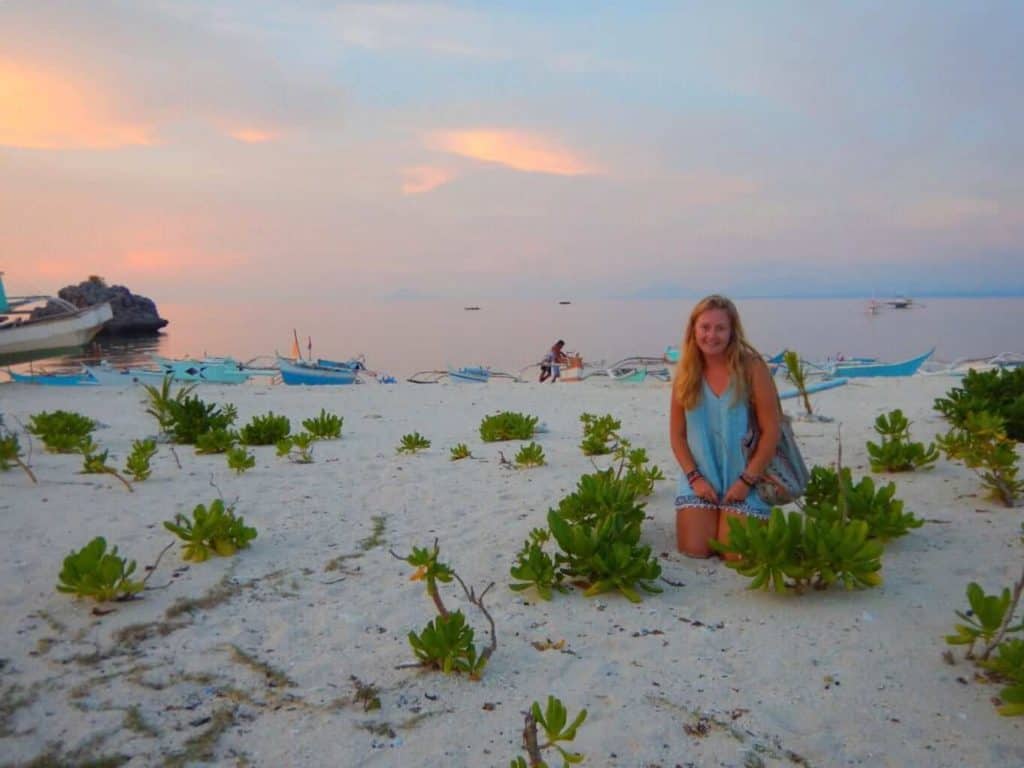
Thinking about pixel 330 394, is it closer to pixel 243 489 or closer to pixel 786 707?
pixel 243 489

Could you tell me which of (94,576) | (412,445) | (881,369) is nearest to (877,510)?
(94,576)

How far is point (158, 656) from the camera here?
9.71 feet

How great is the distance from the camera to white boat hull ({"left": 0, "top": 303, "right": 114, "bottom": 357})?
27062 millimetres

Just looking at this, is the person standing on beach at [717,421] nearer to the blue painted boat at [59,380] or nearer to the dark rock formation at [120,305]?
the blue painted boat at [59,380]

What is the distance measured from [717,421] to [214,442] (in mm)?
5409

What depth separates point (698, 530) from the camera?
165 inches

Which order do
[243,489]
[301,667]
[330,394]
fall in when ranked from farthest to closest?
[330,394] → [243,489] → [301,667]

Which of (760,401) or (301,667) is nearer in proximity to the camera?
(301,667)

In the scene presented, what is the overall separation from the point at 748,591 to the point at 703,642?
643mm

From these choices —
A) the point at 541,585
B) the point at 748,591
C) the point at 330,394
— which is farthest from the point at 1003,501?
the point at 330,394

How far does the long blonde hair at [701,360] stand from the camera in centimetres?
414

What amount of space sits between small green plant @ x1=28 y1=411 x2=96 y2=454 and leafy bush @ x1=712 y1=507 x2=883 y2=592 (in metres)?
6.48

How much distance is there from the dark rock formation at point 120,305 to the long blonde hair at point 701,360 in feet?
233

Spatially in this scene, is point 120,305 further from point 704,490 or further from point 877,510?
point 877,510
